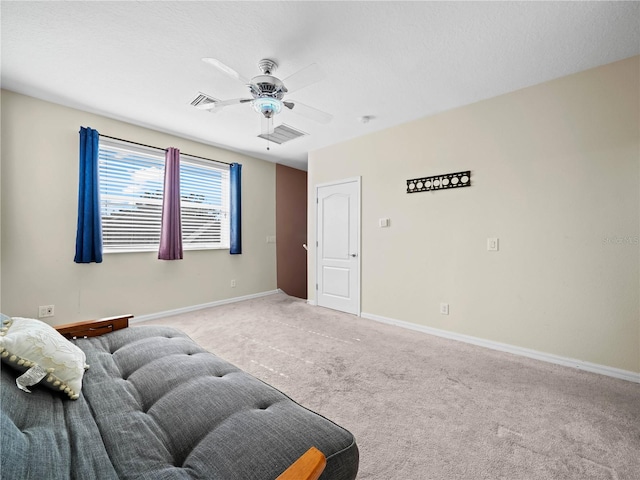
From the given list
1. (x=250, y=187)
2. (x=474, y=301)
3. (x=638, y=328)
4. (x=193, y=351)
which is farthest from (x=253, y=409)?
(x=250, y=187)

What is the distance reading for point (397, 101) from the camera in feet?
9.71

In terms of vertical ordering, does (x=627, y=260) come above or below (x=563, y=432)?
above

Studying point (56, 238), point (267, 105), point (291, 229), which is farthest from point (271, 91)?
point (291, 229)

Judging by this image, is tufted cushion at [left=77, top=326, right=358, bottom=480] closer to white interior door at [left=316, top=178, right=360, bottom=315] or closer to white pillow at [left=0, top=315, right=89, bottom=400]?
white pillow at [left=0, top=315, right=89, bottom=400]

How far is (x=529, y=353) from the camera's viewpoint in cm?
264

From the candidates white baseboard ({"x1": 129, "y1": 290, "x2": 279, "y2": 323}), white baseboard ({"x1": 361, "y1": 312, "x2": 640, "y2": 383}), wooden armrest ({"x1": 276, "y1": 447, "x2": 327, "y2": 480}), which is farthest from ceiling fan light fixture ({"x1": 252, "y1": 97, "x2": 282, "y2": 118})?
white baseboard ({"x1": 129, "y1": 290, "x2": 279, "y2": 323})

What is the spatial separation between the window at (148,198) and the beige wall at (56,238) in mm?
185

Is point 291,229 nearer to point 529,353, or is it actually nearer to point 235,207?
point 235,207

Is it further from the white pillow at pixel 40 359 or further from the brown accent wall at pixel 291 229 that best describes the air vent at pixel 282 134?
the white pillow at pixel 40 359

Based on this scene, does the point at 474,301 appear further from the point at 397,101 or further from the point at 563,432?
the point at 397,101

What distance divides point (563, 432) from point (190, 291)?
4.15 meters

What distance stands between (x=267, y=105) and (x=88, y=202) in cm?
237

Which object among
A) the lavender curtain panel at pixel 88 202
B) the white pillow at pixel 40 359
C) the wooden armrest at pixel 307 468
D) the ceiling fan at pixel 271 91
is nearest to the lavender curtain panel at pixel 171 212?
the lavender curtain panel at pixel 88 202

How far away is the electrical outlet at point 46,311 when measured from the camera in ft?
9.68
